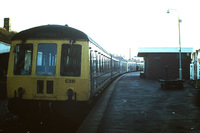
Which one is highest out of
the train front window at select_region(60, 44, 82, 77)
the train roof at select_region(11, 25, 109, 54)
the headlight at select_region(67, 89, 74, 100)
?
the train roof at select_region(11, 25, 109, 54)

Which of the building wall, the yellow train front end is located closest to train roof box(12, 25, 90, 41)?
the yellow train front end

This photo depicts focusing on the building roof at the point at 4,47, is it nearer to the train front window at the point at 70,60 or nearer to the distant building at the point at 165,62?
the distant building at the point at 165,62

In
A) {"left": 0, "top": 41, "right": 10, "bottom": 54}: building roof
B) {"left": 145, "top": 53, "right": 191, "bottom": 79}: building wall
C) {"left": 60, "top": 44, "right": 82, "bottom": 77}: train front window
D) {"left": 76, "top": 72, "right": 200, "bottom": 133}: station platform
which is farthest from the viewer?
{"left": 145, "top": 53, "right": 191, "bottom": 79}: building wall

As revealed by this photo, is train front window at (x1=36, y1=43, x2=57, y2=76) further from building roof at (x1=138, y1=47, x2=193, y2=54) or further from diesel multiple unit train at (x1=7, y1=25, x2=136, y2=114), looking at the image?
building roof at (x1=138, y1=47, x2=193, y2=54)

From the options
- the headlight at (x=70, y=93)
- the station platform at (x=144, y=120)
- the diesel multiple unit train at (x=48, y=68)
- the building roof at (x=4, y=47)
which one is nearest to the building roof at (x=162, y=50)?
the building roof at (x=4, y=47)

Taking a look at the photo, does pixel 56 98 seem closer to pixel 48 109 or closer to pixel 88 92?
pixel 48 109

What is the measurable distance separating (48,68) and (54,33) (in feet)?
3.61

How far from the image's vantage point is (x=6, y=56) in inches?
1059

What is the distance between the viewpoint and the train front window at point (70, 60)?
7238mm

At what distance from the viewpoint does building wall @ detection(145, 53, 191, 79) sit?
27766 millimetres

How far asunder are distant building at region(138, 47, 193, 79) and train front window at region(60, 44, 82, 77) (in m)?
21.1

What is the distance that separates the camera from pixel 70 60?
24.0 ft

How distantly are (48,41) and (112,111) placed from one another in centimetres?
328

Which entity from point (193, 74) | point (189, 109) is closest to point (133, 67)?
point (193, 74)
